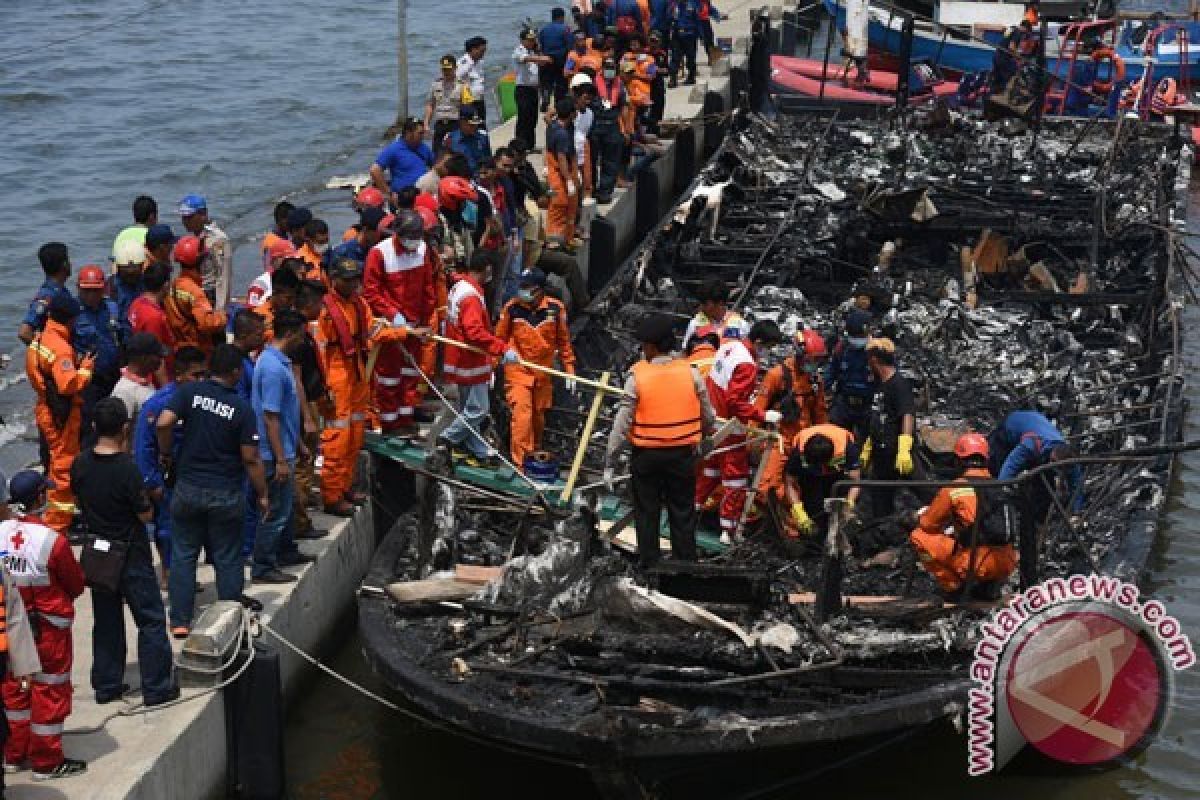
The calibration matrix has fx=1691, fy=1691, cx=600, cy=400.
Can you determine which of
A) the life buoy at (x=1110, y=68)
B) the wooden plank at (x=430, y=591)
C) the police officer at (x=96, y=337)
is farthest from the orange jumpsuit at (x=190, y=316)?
the life buoy at (x=1110, y=68)

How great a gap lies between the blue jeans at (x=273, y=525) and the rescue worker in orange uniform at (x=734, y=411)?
2.58 meters

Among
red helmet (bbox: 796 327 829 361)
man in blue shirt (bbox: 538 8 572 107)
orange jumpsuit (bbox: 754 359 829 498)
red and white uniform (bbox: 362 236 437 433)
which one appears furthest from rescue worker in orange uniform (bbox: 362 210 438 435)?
man in blue shirt (bbox: 538 8 572 107)

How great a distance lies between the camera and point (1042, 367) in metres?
14.0

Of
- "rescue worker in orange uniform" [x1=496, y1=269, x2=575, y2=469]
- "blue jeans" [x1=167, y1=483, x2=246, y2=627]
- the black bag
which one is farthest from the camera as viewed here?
"rescue worker in orange uniform" [x1=496, y1=269, x2=575, y2=469]

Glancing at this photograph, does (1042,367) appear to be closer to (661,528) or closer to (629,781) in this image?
(661,528)

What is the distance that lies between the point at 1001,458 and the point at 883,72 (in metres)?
20.3

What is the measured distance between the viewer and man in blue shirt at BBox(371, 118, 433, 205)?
1430 centimetres

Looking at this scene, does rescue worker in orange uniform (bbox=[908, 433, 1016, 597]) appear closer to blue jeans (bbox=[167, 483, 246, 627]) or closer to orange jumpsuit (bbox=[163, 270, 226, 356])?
blue jeans (bbox=[167, 483, 246, 627])

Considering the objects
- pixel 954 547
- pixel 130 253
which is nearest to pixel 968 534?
pixel 954 547

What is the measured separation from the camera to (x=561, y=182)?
16016 millimetres

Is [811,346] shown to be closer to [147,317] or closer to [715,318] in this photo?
[715,318]

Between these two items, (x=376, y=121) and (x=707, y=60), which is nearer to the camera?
(x=707, y=60)

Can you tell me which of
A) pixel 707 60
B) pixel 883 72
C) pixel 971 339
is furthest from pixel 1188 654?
pixel 883 72

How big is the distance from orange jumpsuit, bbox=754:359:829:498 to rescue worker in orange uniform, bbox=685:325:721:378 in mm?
381
